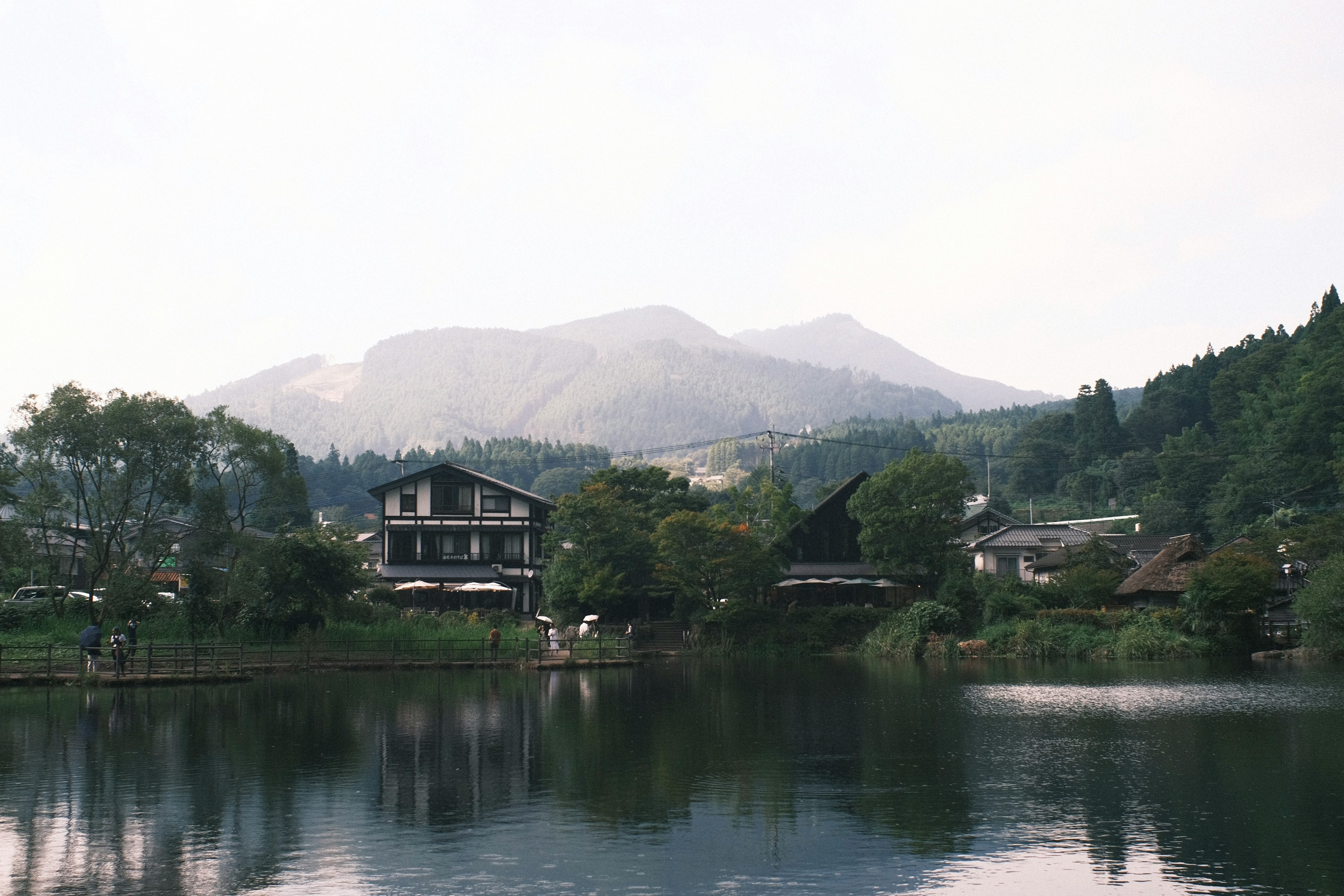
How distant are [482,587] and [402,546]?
37.1ft

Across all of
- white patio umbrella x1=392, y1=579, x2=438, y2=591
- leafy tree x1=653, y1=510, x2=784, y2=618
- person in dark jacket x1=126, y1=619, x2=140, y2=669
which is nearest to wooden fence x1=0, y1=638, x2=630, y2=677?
person in dark jacket x1=126, y1=619, x2=140, y2=669

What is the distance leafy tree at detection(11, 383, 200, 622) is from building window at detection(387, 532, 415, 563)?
2513 centimetres

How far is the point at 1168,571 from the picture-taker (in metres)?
61.6

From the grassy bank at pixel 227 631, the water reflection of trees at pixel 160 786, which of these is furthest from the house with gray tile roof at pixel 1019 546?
the water reflection of trees at pixel 160 786

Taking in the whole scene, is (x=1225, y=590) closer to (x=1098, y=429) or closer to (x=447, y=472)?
(x=447, y=472)

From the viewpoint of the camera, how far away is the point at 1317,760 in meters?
21.0

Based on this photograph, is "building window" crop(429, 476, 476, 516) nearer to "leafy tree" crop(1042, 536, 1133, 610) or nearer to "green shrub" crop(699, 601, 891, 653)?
"green shrub" crop(699, 601, 891, 653)

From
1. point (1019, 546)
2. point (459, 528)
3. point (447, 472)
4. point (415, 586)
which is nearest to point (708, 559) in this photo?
point (415, 586)

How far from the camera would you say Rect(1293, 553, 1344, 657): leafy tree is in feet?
155

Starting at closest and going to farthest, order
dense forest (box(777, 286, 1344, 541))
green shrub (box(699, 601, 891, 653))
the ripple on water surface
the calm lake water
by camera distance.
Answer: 1. the calm lake water
2. the ripple on water surface
3. green shrub (box(699, 601, 891, 653))
4. dense forest (box(777, 286, 1344, 541))

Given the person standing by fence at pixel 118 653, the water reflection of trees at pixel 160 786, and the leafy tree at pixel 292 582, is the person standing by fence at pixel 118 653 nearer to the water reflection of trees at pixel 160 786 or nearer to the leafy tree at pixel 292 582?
the water reflection of trees at pixel 160 786

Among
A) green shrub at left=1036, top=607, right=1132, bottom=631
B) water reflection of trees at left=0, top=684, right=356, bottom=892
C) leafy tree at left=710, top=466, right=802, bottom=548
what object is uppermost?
leafy tree at left=710, top=466, right=802, bottom=548

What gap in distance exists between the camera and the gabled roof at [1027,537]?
269 feet

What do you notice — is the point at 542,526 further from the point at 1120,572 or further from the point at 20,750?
the point at 20,750
